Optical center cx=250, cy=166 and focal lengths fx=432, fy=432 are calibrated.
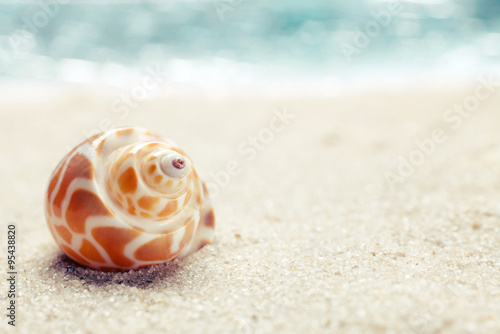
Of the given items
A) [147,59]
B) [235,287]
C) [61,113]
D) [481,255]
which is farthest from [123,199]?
[147,59]

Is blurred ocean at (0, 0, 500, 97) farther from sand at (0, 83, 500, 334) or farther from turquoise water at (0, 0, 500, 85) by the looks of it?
sand at (0, 83, 500, 334)

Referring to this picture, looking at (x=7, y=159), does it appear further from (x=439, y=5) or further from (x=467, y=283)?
(x=439, y=5)

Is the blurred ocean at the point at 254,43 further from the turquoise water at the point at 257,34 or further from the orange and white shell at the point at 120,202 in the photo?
the orange and white shell at the point at 120,202

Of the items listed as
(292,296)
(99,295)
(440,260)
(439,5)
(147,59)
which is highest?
(439,5)

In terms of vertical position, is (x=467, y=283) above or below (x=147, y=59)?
below

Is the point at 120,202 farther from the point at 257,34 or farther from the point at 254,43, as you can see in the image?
the point at 257,34

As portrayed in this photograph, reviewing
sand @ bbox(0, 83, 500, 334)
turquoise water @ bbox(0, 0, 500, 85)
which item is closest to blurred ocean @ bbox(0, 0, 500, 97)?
turquoise water @ bbox(0, 0, 500, 85)
